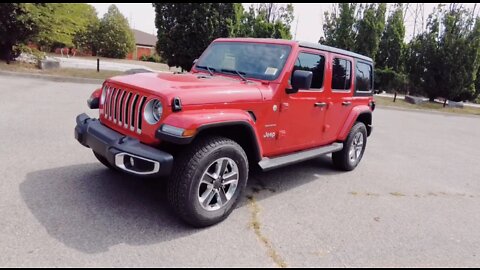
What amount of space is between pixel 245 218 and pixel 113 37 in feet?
140

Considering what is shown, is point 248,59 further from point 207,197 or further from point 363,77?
point 363,77

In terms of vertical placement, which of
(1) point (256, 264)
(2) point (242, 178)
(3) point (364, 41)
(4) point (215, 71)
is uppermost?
(3) point (364, 41)

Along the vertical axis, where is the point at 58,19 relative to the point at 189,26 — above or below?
below

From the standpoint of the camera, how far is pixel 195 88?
10.8ft

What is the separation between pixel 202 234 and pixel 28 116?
558 cm

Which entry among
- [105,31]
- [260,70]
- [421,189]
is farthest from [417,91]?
[105,31]

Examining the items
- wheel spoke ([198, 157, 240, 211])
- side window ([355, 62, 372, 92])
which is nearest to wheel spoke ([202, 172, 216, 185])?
wheel spoke ([198, 157, 240, 211])

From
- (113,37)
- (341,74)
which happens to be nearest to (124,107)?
(341,74)

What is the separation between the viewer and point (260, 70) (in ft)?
13.5

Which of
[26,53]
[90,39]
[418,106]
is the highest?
[90,39]

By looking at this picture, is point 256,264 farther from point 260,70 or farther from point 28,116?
point 28,116

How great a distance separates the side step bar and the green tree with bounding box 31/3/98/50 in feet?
51.4

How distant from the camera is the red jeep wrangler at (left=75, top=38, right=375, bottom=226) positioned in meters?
3.08

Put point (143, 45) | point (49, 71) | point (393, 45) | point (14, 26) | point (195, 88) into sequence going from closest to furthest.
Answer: point (195, 88) < point (14, 26) < point (49, 71) < point (393, 45) < point (143, 45)
